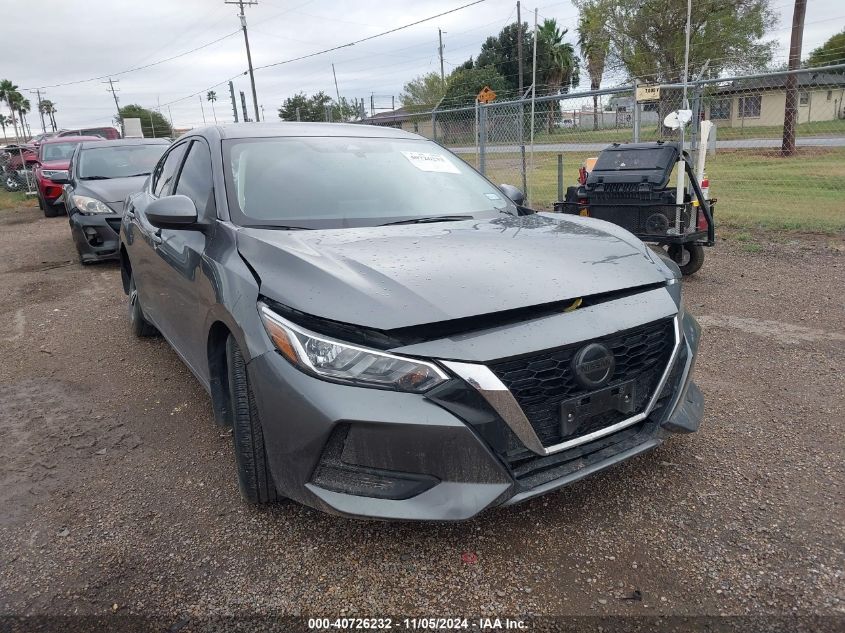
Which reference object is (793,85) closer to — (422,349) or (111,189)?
(111,189)

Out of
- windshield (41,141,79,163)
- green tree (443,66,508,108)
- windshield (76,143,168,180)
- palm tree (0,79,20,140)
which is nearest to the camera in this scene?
windshield (76,143,168,180)

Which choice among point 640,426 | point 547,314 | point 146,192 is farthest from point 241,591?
point 146,192

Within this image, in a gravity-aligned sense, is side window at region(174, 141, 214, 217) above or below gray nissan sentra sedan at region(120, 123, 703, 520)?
above

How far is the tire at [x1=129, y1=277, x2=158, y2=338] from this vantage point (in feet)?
16.0

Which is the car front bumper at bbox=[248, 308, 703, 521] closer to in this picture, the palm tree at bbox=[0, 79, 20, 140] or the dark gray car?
the dark gray car

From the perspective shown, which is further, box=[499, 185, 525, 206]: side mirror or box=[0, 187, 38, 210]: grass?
box=[0, 187, 38, 210]: grass

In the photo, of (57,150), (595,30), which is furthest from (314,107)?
(57,150)

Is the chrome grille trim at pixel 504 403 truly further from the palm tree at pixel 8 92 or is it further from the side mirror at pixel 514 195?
the palm tree at pixel 8 92

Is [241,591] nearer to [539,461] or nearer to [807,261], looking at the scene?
[539,461]

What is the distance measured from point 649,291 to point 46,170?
45.1 ft

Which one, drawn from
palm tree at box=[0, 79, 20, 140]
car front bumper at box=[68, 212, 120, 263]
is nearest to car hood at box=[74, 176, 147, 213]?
car front bumper at box=[68, 212, 120, 263]

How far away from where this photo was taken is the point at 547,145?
11336mm

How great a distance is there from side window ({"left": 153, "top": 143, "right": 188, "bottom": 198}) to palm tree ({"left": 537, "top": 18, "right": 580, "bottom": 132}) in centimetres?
5876

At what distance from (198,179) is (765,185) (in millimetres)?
11378
